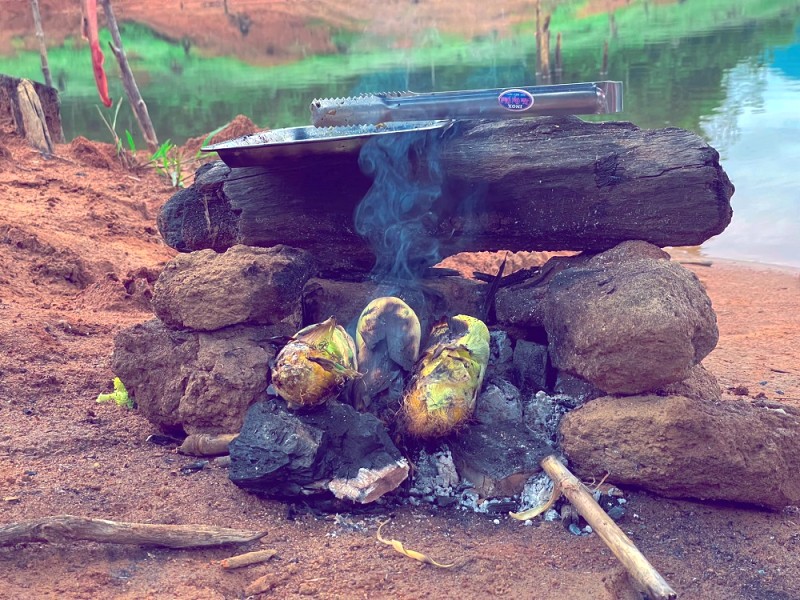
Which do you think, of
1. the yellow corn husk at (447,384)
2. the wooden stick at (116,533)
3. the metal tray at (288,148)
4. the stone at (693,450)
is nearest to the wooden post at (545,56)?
the metal tray at (288,148)

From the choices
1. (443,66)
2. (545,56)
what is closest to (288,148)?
(545,56)

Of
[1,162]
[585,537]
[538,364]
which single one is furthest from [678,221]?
[1,162]

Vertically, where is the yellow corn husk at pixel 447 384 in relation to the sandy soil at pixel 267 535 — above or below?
above

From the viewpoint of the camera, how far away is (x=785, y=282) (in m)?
7.43

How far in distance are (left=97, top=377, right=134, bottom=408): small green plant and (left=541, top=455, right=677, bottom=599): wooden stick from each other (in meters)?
1.82

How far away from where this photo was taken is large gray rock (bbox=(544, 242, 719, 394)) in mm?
2895

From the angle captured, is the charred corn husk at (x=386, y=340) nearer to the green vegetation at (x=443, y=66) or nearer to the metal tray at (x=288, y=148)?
the metal tray at (x=288, y=148)

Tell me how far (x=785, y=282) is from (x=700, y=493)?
5.16 metres

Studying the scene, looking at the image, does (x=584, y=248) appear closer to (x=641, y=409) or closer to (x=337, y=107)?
(x=641, y=409)

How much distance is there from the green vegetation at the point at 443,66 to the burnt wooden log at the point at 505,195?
921 centimetres

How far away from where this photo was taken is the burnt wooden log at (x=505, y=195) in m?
3.31

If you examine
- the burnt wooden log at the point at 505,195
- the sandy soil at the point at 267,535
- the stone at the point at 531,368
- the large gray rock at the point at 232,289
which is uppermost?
the burnt wooden log at the point at 505,195

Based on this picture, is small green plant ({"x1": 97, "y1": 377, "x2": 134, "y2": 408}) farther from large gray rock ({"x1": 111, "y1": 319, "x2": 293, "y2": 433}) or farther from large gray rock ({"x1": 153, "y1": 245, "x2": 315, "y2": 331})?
large gray rock ({"x1": 153, "y1": 245, "x2": 315, "y2": 331})

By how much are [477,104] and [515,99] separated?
5.7 inches
